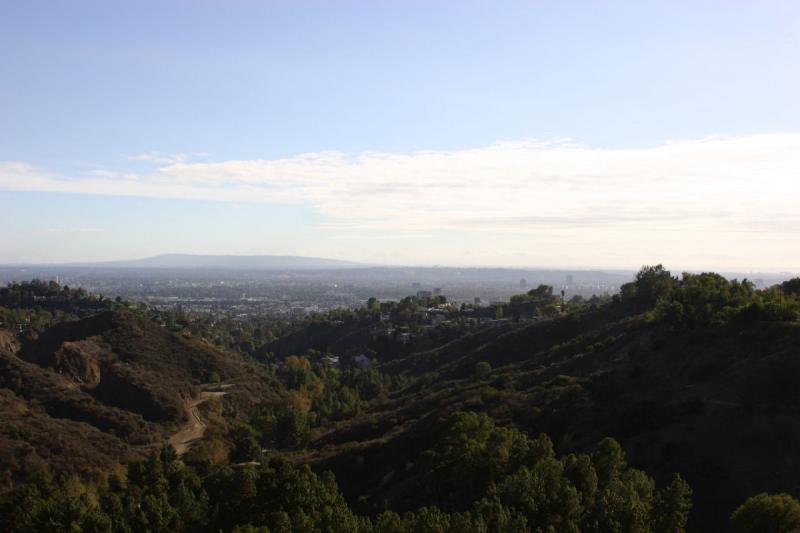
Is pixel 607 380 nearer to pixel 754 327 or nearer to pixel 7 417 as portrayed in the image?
pixel 754 327

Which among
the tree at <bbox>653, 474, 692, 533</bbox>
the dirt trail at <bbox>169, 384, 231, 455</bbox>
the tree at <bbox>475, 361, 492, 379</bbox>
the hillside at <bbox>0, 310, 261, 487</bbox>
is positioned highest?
the tree at <bbox>653, 474, 692, 533</bbox>

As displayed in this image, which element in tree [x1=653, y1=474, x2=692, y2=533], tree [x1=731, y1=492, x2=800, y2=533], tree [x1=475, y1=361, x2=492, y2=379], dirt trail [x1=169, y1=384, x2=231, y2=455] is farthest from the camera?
tree [x1=475, y1=361, x2=492, y2=379]

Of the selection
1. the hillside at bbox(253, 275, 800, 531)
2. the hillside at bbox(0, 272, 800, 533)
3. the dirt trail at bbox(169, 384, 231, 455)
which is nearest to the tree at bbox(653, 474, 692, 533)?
the hillside at bbox(0, 272, 800, 533)

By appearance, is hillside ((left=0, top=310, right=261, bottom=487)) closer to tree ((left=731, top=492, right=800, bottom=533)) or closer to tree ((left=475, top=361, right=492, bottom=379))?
tree ((left=475, top=361, right=492, bottom=379))

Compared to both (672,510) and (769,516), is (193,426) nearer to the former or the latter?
(672,510)

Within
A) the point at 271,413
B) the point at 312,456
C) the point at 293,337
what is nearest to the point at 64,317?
the point at 293,337

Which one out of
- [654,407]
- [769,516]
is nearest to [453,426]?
[654,407]

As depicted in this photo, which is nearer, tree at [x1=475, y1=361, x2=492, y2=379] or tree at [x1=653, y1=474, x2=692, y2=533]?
tree at [x1=653, y1=474, x2=692, y2=533]

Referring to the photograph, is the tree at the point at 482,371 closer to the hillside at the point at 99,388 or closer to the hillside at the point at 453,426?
the hillside at the point at 453,426

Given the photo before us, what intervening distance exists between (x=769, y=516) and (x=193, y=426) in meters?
40.9

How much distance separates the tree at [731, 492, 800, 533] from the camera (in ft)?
57.0

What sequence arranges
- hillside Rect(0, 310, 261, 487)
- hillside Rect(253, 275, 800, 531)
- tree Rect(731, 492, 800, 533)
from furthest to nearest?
hillside Rect(0, 310, 261, 487)
hillside Rect(253, 275, 800, 531)
tree Rect(731, 492, 800, 533)

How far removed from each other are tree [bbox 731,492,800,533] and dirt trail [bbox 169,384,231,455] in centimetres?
Result: 3495

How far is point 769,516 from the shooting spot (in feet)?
58.2
